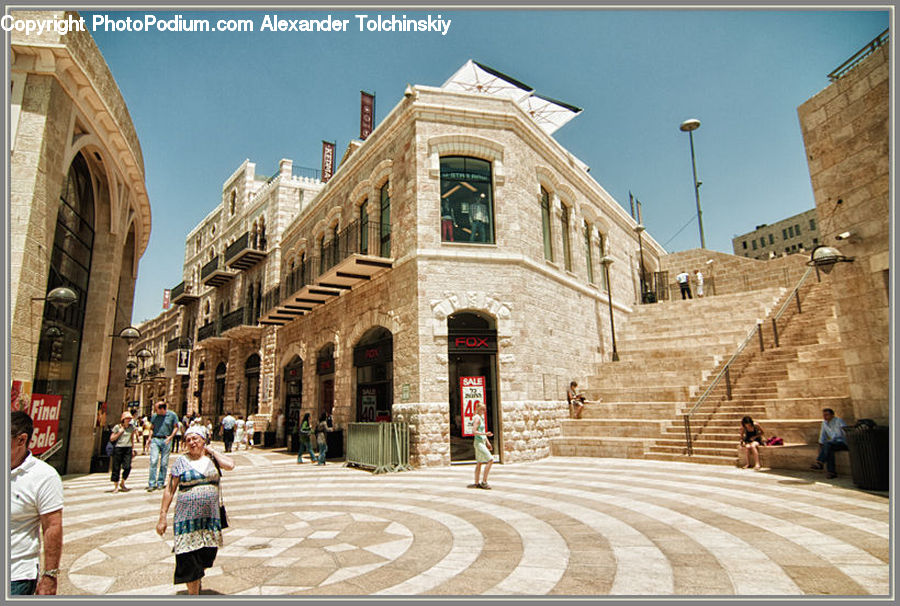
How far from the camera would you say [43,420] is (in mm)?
9359

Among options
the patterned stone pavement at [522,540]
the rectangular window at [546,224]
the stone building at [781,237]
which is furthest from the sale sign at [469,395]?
the stone building at [781,237]

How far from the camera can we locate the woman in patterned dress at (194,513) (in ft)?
11.7

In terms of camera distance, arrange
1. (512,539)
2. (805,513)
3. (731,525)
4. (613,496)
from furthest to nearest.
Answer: (613,496) < (805,513) < (731,525) < (512,539)

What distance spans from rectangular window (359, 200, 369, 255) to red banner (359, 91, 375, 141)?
9680 millimetres

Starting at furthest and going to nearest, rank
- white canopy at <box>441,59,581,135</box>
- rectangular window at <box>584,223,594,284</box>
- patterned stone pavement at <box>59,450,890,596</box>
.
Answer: white canopy at <box>441,59,581,135</box>, rectangular window at <box>584,223,594,284</box>, patterned stone pavement at <box>59,450,890,596</box>

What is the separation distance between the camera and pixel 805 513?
6172 mm

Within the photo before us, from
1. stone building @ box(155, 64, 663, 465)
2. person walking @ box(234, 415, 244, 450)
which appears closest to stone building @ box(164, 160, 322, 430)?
person walking @ box(234, 415, 244, 450)

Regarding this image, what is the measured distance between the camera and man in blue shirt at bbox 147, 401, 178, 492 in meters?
10.0

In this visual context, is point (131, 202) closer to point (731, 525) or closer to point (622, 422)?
point (622, 422)

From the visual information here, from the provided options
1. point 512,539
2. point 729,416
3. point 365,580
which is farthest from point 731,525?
point 729,416

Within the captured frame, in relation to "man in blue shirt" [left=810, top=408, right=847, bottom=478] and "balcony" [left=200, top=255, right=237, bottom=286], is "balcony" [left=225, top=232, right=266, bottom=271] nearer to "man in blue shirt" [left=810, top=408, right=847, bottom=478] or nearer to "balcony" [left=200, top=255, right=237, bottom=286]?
"balcony" [left=200, top=255, right=237, bottom=286]

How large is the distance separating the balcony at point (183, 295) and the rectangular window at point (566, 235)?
2759 centimetres

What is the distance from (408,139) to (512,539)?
12026 millimetres

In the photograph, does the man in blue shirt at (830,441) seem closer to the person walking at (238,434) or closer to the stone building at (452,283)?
the stone building at (452,283)
